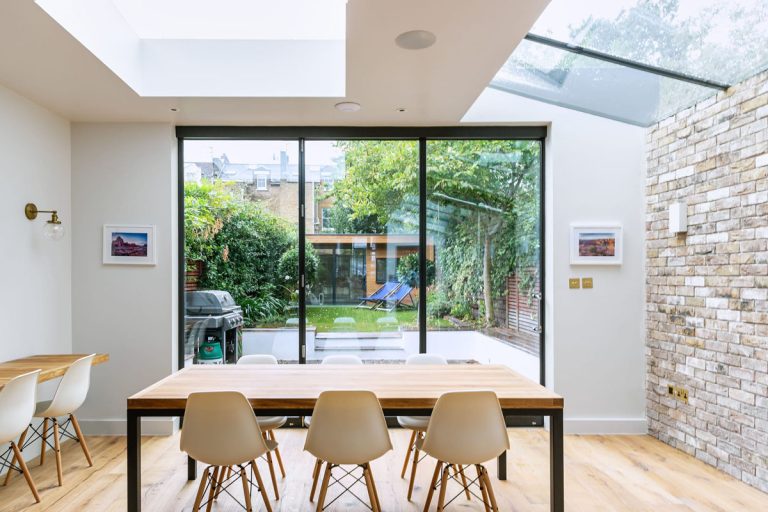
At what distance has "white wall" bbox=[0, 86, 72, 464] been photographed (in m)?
3.35

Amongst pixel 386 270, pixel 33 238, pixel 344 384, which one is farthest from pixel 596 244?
pixel 33 238

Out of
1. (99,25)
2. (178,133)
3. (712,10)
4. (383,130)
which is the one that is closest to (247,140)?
(178,133)

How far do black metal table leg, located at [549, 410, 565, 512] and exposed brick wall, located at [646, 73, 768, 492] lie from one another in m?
1.53

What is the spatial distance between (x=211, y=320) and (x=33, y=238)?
4.92 ft

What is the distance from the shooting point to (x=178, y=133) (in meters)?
4.20

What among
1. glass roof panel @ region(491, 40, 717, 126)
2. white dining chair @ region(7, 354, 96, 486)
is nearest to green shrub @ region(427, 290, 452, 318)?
glass roof panel @ region(491, 40, 717, 126)

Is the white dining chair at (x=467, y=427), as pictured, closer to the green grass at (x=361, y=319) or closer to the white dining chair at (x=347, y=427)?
the white dining chair at (x=347, y=427)

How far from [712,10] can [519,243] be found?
222 centimetres

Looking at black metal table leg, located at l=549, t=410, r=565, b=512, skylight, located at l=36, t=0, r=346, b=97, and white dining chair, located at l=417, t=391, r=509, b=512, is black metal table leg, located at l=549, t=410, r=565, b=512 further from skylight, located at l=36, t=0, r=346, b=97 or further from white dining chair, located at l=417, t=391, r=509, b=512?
skylight, located at l=36, t=0, r=346, b=97

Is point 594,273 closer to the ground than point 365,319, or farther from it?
farther from it

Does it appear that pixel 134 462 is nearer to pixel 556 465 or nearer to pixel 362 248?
pixel 556 465

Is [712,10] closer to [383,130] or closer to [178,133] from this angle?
[383,130]

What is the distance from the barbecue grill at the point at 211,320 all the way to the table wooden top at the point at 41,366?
794 millimetres

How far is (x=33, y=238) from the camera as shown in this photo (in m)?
3.61
